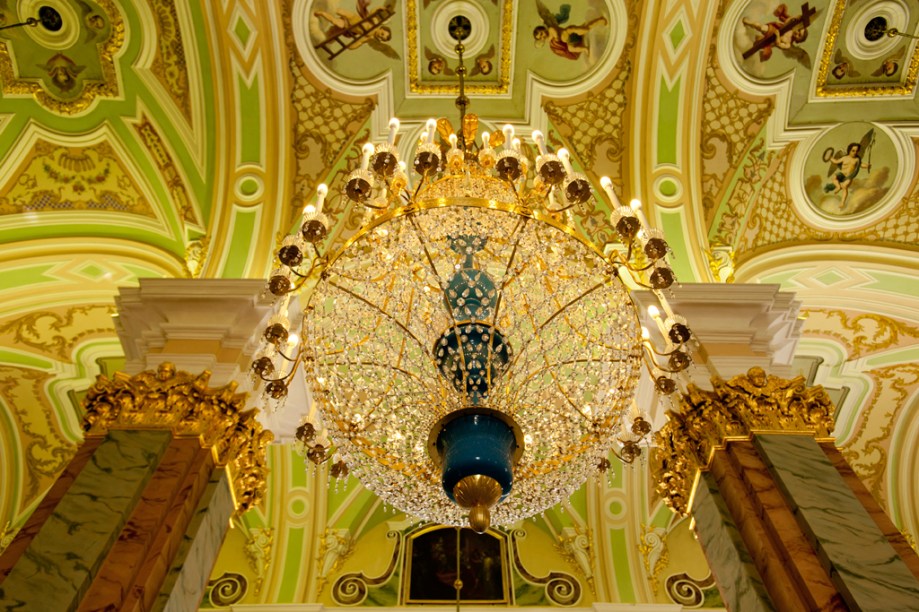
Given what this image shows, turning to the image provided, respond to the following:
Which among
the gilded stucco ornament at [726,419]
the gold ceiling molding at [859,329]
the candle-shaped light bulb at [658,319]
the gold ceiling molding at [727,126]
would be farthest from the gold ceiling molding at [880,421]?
the candle-shaped light bulb at [658,319]

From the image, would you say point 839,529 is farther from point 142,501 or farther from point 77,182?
point 77,182

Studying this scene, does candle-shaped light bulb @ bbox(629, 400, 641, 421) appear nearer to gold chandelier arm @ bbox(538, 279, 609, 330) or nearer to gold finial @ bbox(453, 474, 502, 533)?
gold chandelier arm @ bbox(538, 279, 609, 330)

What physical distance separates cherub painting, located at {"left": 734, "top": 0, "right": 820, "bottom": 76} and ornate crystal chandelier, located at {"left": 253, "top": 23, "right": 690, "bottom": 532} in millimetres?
3506

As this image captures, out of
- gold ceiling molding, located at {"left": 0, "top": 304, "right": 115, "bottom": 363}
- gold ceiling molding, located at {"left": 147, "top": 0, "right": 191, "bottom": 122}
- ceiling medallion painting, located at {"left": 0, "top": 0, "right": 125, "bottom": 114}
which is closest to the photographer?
ceiling medallion painting, located at {"left": 0, "top": 0, "right": 125, "bottom": 114}

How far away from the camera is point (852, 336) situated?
7648 millimetres

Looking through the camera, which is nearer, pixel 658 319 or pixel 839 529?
pixel 839 529

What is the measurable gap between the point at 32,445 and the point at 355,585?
4.40m

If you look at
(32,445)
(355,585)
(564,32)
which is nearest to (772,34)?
(564,32)

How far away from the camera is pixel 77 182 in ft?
22.2

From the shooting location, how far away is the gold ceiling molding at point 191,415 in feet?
13.9

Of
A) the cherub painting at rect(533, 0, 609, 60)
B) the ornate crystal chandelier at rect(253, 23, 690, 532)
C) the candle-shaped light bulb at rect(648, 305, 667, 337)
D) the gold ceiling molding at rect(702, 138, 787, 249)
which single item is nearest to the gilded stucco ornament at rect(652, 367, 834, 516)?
the ornate crystal chandelier at rect(253, 23, 690, 532)

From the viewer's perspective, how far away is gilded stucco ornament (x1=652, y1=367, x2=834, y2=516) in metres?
4.34

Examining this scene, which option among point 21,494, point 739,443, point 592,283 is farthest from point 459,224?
point 21,494

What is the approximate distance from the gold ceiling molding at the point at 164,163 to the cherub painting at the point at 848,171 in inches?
224
